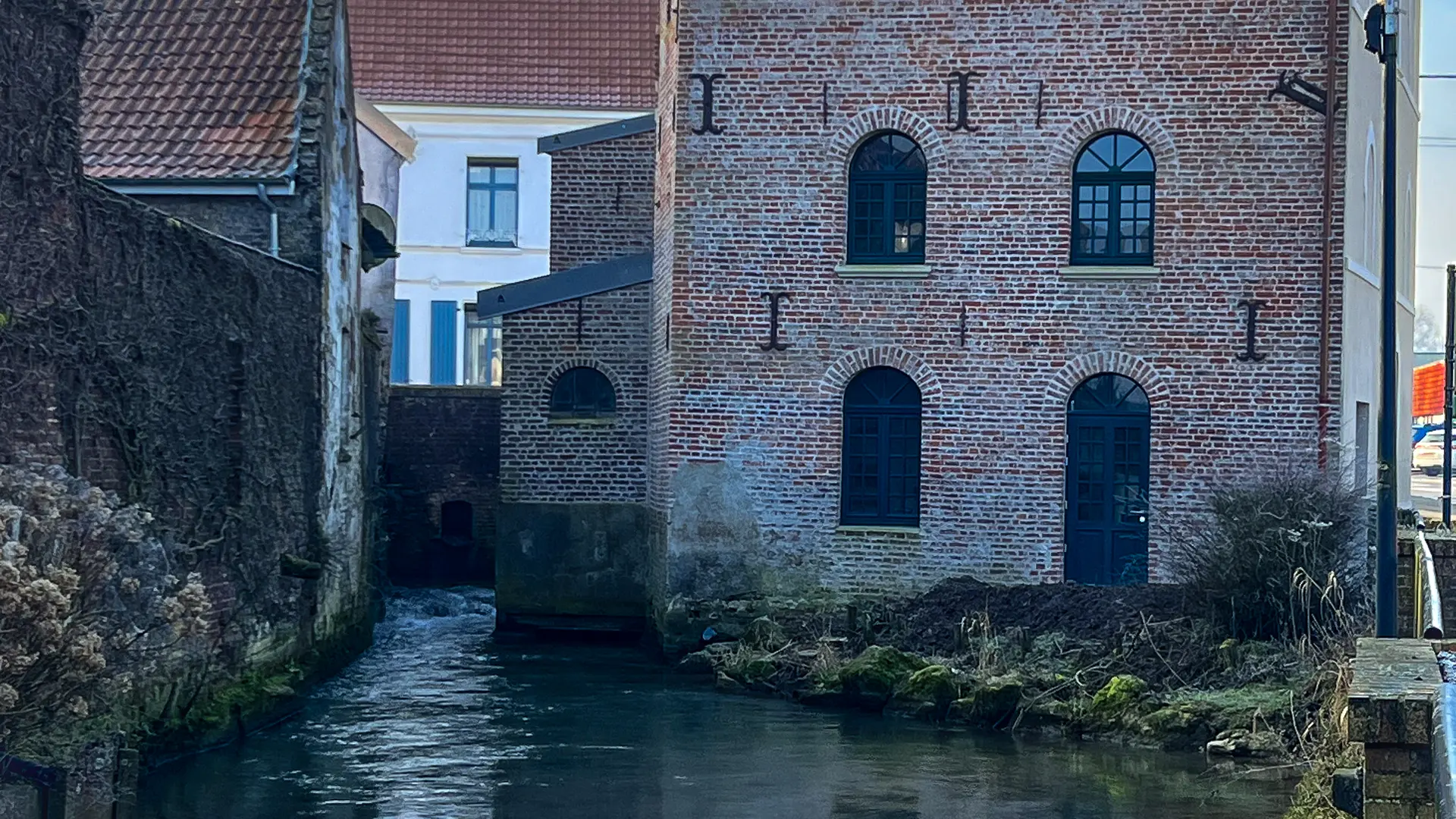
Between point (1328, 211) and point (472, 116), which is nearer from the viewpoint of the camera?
point (1328, 211)

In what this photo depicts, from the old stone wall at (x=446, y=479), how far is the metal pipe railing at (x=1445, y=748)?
2115cm

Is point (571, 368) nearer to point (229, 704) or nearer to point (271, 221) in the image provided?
point (271, 221)

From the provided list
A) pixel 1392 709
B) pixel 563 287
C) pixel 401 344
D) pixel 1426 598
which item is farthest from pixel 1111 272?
pixel 401 344

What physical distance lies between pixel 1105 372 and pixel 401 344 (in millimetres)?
20012

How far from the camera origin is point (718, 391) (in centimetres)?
2111

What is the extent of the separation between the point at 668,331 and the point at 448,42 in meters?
18.2

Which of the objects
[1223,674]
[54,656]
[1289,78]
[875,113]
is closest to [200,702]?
[54,656]

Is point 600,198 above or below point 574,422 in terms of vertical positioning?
above

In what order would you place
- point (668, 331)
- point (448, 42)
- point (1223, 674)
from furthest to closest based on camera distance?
point (448, 42), point (668, 331), point (1223, 674)

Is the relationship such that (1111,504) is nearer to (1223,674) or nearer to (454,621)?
(1223,674)

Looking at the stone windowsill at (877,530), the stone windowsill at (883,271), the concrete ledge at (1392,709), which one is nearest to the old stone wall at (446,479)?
the stone windowsill at (877,530)

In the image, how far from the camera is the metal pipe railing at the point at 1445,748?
5.25 metres

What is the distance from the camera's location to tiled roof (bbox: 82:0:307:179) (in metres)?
18.3

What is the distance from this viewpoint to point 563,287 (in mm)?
23766
